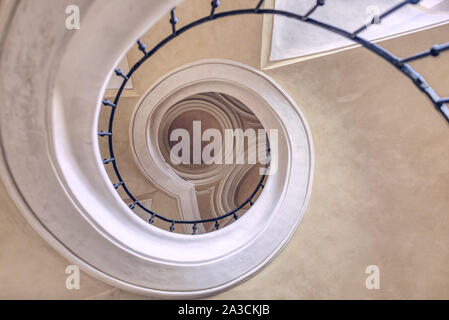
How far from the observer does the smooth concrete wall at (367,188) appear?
2.66 m

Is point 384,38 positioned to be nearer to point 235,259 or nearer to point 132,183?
point 235,259

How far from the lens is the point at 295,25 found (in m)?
3.52

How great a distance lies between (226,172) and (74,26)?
790cm

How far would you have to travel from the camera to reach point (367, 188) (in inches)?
116

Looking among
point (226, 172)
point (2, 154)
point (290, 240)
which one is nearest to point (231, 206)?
point (226, 172)

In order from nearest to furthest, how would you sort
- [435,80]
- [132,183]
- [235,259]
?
[435,80] → [235,259] → [132,183]

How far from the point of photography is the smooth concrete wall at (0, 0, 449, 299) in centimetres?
266

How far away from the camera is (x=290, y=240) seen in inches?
120

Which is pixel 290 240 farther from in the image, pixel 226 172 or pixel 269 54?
pixel 226 172
